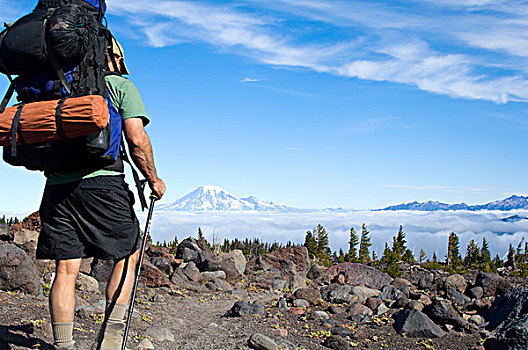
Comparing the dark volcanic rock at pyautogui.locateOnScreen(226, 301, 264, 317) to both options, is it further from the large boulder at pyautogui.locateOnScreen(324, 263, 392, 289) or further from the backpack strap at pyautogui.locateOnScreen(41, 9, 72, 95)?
the large boulder at pyautogui.locateOnScreen(324, 263, 392, 289)

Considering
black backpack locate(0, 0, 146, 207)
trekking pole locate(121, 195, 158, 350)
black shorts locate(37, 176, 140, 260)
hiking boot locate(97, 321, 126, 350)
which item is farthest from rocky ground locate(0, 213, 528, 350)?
black backpack locate(0, 0, 146, 207)

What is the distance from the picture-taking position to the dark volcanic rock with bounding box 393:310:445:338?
316 inches

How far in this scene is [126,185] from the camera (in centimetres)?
431

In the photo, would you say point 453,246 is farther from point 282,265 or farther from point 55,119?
point 55,119

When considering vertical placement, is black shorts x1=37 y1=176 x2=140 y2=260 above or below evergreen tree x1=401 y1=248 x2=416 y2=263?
above

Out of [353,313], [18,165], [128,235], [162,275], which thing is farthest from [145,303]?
[18,165]

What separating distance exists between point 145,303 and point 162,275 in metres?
1.73

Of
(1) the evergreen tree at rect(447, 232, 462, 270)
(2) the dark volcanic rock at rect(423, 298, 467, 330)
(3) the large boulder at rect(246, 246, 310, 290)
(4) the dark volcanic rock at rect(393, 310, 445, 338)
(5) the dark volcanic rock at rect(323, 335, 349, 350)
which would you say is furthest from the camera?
(1) the evergreen tree at rect(447, 232, 462, 270)

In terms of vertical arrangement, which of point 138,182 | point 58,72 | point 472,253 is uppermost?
point 58,72

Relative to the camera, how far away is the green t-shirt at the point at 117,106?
4059mm

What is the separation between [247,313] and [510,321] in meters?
4.06

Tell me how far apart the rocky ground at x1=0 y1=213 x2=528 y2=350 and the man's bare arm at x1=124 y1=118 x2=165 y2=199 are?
166 cm

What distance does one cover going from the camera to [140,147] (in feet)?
13.5

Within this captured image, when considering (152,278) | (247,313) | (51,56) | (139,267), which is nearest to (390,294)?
→ (247,313)
